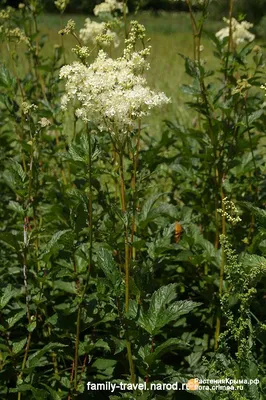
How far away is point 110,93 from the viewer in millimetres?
1417

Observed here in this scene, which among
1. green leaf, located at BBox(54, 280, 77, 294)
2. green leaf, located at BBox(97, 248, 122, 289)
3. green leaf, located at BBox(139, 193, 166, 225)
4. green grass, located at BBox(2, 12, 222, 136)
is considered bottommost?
green leaf, located at BBox(54, 280, 77, 294)

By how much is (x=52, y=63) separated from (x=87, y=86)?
1.54 meters

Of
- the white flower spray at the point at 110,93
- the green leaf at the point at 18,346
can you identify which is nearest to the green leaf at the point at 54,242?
the green leaf at the point at 18,346

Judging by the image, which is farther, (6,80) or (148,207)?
(6,80)

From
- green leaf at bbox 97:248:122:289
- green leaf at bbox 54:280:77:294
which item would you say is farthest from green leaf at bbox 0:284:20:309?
green leaf at bbox 97:248:122:289

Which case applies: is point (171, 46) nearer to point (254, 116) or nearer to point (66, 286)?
point (254, 116)

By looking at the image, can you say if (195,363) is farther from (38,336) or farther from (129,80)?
(129,80)

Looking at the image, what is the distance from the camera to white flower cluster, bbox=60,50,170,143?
142 cm

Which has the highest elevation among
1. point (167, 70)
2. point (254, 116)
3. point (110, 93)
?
point (167, 70)

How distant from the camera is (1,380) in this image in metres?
1.88

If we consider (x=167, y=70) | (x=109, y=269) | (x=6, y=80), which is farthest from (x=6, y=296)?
(x=167, y=70)

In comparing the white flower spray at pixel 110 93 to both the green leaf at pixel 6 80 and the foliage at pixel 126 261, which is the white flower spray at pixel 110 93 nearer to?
the foliage at pixel 126 261

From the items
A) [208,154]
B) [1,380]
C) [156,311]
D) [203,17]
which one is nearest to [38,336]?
[1,380]

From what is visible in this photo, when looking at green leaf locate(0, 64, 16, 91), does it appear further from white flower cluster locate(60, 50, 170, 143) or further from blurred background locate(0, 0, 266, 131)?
white flower cluster locate(60, 50, 170, 143)
